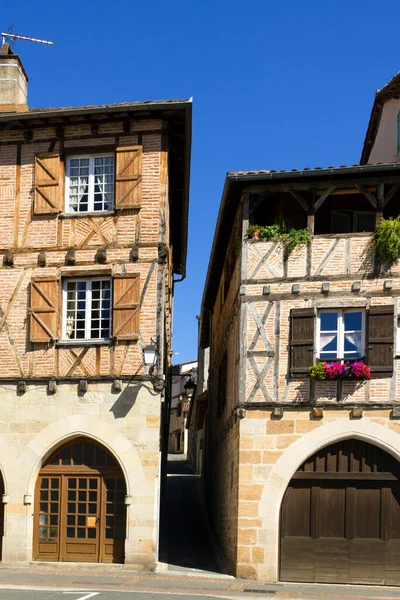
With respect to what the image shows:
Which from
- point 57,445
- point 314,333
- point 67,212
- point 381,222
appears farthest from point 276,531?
point 67,212

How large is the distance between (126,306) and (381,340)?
5158mm

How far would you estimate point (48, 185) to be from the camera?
57.2 feet

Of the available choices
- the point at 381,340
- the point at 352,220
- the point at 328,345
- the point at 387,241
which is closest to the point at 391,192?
the point at 387,241

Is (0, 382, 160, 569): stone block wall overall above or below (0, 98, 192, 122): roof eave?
below

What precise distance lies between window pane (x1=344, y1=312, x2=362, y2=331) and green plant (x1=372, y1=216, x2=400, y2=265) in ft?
3.62

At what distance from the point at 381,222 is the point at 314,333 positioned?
247 cm

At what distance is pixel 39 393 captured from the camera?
1691 cm

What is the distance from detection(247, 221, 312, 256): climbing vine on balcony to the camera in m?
15.9

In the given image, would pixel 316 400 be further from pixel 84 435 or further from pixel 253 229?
pixel 84 435

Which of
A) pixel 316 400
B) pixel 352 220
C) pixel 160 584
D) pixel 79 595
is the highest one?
pixel 352 220

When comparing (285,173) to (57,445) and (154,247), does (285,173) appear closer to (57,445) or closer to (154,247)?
(154,247)

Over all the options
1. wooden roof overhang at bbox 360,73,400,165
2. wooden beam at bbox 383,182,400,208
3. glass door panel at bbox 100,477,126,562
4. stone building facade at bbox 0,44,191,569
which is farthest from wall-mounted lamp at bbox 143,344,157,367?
wooden roof overhang at bbox 360,73,400,165

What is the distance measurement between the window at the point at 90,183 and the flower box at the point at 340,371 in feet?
18.6

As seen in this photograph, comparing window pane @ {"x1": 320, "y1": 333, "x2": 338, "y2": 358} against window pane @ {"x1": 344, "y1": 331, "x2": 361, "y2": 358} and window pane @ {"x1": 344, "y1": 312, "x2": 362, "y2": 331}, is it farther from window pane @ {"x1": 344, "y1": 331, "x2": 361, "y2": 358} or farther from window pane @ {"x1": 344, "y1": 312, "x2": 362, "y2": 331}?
window pane @ {"x1": 344, "y1": 312, "x2": 362, "y2": 331}
